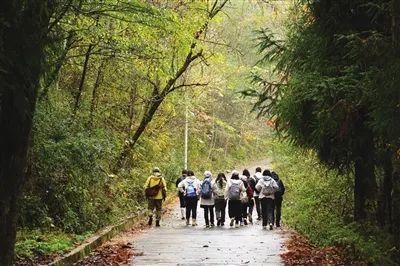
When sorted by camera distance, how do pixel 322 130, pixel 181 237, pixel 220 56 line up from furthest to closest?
1. pixel 220 56
2. pixel 181 237
3. pixel 322 130

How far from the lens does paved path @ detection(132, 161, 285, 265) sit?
1100 cm

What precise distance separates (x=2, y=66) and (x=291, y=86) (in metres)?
8.27

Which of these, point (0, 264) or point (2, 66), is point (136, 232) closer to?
point (0, 264)

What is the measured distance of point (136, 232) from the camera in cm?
1705

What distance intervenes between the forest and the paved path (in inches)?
53.8

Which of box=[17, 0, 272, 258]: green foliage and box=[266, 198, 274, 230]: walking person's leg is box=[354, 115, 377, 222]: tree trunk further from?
box=[17, 0, 272, 258]: green foliage

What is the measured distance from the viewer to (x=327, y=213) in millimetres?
17438

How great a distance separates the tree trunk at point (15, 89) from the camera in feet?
19.9

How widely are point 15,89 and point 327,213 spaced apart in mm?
13312

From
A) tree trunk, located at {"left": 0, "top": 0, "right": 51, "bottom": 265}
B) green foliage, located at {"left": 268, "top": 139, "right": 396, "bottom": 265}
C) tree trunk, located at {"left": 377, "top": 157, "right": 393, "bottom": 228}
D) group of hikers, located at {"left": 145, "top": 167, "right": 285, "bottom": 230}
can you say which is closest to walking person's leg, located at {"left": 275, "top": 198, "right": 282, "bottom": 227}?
Answer: group of hikers, located at {"left": 145, "top": 167, "right": 285, "bottom": 230}

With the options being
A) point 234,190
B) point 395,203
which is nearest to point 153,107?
point 234,190

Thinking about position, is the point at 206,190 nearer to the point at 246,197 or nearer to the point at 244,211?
the point at 246,197

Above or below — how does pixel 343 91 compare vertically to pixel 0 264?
above

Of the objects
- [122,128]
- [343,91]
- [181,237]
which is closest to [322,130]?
[343,91]
